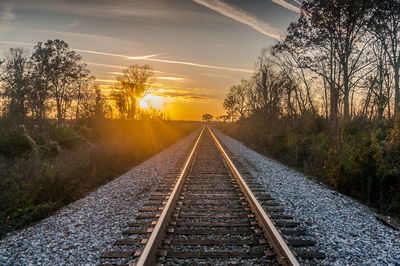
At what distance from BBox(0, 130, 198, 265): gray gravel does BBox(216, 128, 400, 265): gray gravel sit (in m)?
3.29

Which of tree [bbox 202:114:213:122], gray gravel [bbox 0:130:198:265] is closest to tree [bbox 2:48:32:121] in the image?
gray gravel [bbox 0:130:198:265]

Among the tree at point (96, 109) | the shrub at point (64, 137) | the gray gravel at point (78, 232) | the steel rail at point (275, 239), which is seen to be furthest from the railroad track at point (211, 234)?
the tree at point (96, 109)

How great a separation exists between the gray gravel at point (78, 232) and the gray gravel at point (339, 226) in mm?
3294

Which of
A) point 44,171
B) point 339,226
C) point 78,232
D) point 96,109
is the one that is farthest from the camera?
point 96,109

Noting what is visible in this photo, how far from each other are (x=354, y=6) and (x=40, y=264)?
17094mm

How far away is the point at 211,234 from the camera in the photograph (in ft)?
13.5

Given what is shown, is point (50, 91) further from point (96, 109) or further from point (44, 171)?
point (44, 171)

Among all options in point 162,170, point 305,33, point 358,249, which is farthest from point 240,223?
point 305,33

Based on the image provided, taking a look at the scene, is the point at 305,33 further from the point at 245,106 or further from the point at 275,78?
the point at 245,106

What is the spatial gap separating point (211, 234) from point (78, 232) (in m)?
2.30

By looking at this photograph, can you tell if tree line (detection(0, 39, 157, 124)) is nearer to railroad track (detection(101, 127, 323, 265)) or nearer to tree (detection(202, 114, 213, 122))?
railroad track (detection(101, 127, 323, 265))

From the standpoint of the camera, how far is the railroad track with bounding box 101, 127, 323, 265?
3387 millimetres

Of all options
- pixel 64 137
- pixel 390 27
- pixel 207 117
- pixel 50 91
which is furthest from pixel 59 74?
pixel 207 117

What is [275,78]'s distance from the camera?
99.9 feet
